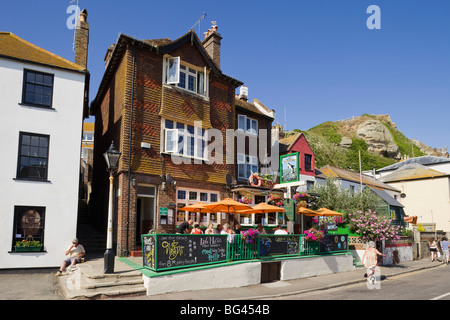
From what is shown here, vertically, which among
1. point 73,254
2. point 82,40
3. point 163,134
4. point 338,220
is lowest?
point 73,254

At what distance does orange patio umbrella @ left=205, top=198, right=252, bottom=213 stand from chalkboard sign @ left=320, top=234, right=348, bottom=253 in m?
4.44

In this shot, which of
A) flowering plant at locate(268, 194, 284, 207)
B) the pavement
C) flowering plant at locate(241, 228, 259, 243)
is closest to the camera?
the pavement

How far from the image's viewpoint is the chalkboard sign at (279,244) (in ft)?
47.0

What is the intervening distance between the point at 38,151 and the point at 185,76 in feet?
26.9

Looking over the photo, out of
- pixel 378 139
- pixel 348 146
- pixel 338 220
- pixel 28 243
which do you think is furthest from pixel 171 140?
pixel 378 139

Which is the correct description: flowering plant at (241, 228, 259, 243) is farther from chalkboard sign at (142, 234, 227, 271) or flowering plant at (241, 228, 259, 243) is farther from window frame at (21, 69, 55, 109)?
window frame at (21, 69, 55, 109)

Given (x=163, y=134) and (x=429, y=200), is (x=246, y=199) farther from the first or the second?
(x=429, y=200)

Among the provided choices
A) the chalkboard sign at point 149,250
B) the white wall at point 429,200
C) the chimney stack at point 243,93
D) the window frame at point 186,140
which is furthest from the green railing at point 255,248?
the white wall at point 429,200

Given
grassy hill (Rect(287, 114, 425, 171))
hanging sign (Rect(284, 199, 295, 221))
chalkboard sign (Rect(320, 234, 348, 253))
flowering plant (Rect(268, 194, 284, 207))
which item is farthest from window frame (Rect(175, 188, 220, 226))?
grassy hill (Rect(287, 114, 425, 171))

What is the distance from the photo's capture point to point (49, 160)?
1502 centimetres

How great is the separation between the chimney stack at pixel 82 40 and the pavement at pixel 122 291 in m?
10.3

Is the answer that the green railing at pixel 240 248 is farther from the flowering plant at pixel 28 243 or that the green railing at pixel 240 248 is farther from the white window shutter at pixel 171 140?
the flowering plant at pixel 28 243

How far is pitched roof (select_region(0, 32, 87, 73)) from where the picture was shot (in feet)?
49.2

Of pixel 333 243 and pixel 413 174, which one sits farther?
pixel 413 174
